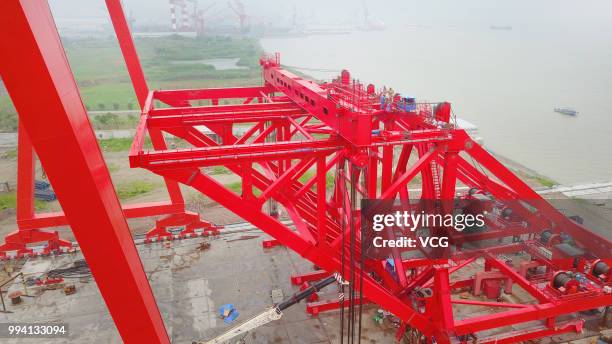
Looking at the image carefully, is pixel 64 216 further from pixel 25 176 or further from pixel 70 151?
pixel 70 151

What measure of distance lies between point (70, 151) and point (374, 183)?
17.3ft

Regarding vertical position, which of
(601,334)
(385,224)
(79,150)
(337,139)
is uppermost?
(79,150)

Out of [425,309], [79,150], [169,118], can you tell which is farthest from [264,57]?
[79,150]

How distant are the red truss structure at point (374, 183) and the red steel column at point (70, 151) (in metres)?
1.82

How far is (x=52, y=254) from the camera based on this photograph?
38.6ft

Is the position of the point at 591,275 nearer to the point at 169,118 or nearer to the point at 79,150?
the point at 169,118

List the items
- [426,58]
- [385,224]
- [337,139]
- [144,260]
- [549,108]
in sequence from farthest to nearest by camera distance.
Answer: [426,58] → [549,108] → [144,260] → [385,224] → [337,139]

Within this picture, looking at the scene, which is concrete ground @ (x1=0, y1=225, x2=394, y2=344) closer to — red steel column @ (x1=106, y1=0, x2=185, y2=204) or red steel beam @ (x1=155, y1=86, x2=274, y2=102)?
red steel column @ (x1=106, y1=0, x2=185, y2=204)

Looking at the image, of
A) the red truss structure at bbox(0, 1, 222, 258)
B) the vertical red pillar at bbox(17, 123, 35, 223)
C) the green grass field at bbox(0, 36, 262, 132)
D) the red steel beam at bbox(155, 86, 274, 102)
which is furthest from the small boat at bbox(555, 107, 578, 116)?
the vertical red pillar at bbox(17, 123, 35, 223)

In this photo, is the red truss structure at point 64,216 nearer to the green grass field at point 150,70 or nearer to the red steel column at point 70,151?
the red steel column at point 70,151

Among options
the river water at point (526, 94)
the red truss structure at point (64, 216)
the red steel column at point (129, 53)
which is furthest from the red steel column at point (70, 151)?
the river water at point (526, 94)

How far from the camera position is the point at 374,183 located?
792 centimetres

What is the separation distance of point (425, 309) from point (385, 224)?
5.95 ft

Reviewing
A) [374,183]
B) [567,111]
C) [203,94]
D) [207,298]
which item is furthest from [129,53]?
[567,111]
